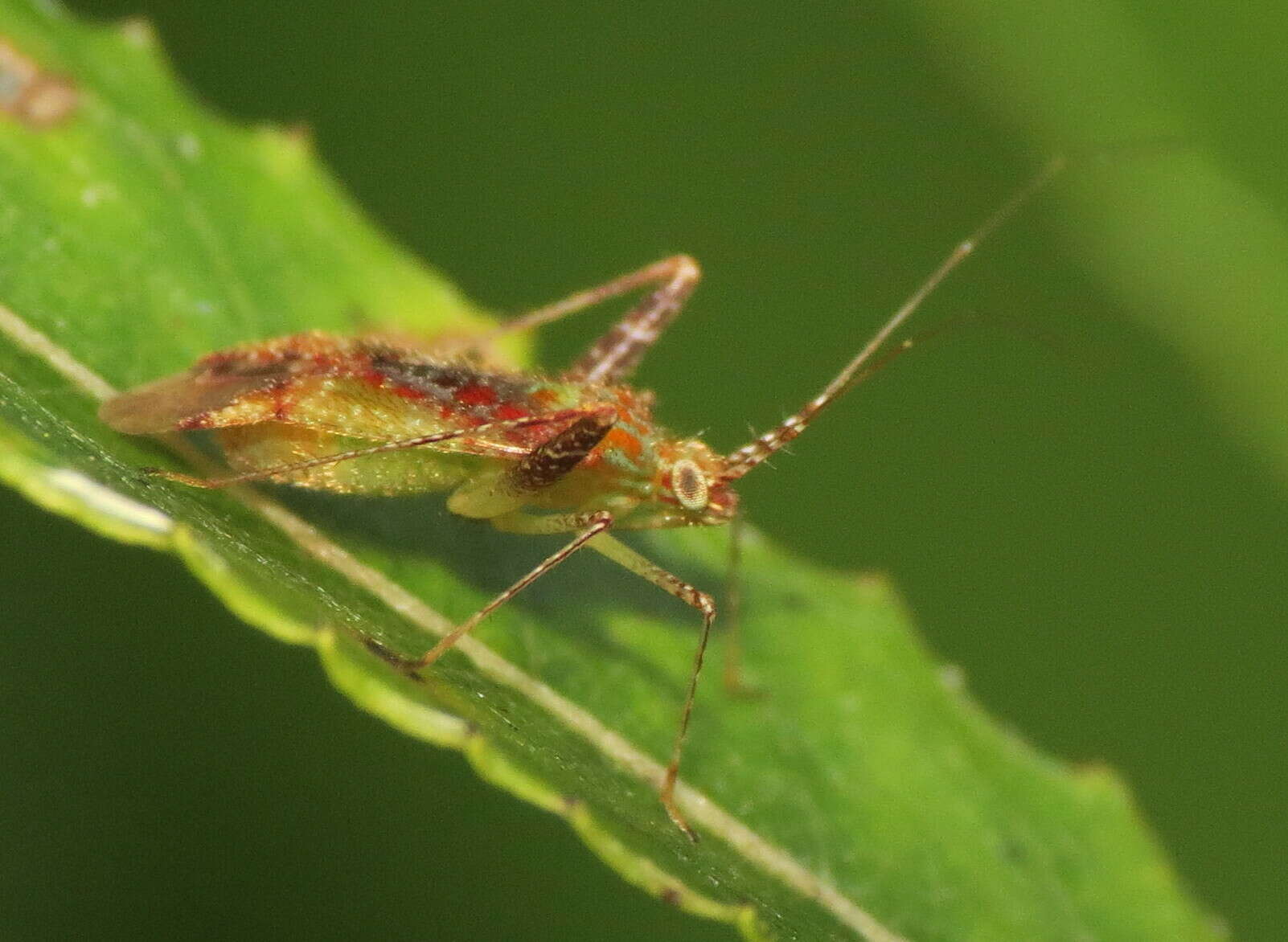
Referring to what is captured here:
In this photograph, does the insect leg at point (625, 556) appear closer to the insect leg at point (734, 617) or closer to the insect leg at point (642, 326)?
the insect leg at point (734, 617)

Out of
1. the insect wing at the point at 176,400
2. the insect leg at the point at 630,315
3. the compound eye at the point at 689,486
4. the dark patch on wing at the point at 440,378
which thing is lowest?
the insect wing at the point at 176,400

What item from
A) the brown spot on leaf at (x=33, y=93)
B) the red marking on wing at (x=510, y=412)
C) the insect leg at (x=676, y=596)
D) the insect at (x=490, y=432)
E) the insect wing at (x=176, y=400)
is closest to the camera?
the insect wing at (x=176, y=400)

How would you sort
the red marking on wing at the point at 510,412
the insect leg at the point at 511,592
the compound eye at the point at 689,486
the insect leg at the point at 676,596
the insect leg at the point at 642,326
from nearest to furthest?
the insect leg at the point at 511,592 < the insect leg at the point at 676,596 < the red marking on wing at the point at 510,412 < the compound eye at the point at 689,486 < the insect leg at the point at 642,326

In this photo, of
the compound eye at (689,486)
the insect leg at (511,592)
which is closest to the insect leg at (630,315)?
the compound eye at (689,486)

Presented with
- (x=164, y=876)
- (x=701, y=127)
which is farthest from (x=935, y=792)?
(x=701, y=127)

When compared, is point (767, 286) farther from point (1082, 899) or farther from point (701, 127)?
point (1082, 899)

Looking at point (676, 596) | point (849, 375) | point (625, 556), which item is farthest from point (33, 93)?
point (849, 375)
